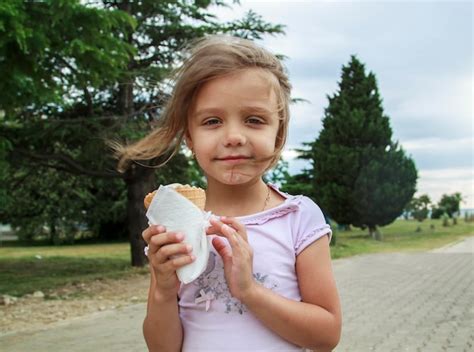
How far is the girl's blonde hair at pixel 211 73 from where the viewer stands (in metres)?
1.58

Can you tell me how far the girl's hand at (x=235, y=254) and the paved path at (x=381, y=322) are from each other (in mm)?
5175

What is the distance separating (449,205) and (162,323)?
55.3m

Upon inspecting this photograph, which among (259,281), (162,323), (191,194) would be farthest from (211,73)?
(162,323)

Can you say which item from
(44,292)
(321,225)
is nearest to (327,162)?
(44,292)

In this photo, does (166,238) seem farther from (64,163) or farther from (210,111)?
(64,163)

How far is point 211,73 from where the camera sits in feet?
5.18

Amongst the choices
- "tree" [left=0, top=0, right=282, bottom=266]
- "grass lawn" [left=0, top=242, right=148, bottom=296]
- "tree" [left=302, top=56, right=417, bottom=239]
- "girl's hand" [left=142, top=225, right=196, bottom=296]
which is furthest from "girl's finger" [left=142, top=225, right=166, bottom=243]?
"tree" [left=302, top=56, right=417, bottom=239]

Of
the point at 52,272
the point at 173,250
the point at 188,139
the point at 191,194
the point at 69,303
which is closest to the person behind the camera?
the point at 173,250

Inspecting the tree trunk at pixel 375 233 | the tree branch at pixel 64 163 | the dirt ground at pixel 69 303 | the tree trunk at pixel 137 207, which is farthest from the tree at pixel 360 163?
the dirt ground at pixel 69 303

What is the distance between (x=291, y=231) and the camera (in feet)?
5.20

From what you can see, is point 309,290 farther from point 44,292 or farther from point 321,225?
point 44,292

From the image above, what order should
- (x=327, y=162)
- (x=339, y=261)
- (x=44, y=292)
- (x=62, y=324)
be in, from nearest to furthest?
(x=62, y=324)
(x=44, y=292)
(x=339, y=261)
(x=327, y=162)

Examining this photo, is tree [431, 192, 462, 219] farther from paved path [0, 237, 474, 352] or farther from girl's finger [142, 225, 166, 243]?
girl's finger [142, 225, 166, 243]

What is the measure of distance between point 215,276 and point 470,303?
866cm
